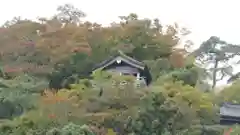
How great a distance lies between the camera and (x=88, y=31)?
2372cm

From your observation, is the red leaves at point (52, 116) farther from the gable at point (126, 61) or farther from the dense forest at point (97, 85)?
the gable at point (126, 61)

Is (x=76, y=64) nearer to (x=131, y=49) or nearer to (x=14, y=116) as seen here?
(x=131, y=49)

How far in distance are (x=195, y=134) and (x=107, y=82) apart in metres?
3.77

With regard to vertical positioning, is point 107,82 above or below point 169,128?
above

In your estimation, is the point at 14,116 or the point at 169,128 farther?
the point at 14,116

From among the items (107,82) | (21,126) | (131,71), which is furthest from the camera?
(131,71)

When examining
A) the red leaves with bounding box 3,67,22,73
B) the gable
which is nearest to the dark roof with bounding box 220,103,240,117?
the gable

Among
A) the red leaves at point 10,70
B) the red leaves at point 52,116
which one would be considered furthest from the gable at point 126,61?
the red leaves at point 52,116

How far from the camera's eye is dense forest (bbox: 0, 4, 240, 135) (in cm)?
1641

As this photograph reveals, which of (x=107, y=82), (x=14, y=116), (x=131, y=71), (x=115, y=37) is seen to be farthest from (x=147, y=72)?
(x=14, y=116)

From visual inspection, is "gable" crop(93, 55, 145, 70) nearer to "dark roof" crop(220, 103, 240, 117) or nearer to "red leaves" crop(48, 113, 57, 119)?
"dark roof" crop(220, 103, 240, 117)

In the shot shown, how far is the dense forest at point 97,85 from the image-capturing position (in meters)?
16.4

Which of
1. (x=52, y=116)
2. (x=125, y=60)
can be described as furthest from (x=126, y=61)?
(x=52, y=116)

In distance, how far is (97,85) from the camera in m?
17.9
